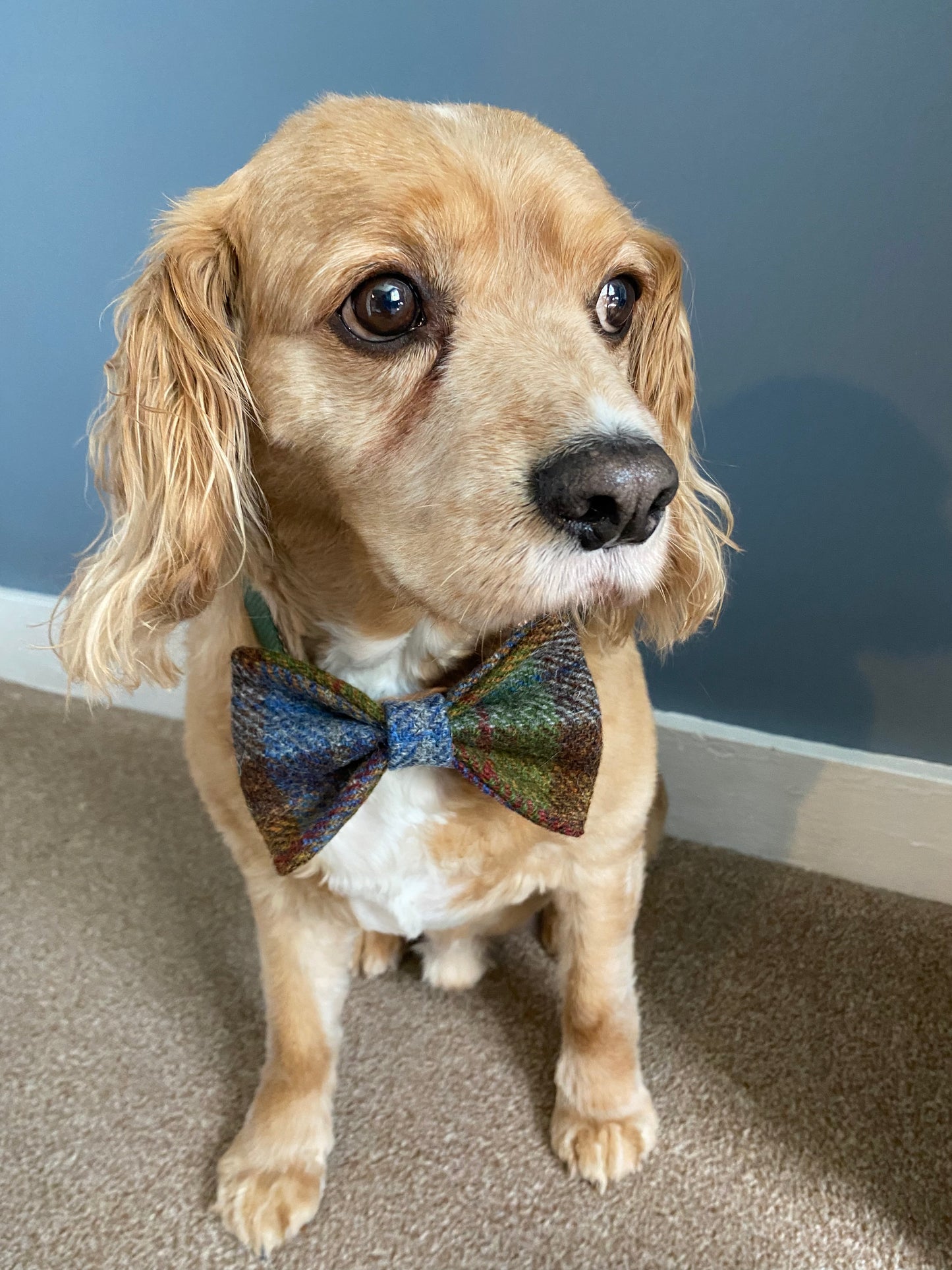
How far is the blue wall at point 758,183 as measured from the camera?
1066 millimetres

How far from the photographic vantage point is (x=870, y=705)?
1293 millimetres

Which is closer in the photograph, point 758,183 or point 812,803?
point 758,183

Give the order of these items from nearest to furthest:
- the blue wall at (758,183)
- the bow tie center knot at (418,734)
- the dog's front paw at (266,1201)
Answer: the bow tie center knot at (418,734), the dog's front paw at (266,1201), the blue wall at (758,183)

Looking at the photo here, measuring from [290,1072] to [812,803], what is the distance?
828 mm

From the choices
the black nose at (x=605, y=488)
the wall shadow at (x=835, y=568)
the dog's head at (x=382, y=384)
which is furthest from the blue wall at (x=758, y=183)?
the black nose at (x=605, y=488)

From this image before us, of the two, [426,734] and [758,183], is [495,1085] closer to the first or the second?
[426,734]

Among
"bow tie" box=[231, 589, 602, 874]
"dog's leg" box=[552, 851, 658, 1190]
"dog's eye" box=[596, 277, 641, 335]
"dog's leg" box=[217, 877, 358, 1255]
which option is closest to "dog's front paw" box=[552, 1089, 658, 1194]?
"dog's leg" box=[552, 851, 658, 1190]

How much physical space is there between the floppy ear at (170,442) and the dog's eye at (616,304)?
321mm

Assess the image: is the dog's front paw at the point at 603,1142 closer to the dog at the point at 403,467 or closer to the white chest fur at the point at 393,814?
the dog at the point at 403,467

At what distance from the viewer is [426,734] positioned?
2.62 ft

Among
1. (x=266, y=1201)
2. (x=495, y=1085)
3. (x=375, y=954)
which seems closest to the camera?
(x=266, y=1201)

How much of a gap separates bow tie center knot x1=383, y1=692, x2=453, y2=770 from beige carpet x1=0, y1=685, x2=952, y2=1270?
509 mm

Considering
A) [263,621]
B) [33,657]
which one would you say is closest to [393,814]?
[263,621]

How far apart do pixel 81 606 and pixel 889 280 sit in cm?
99
